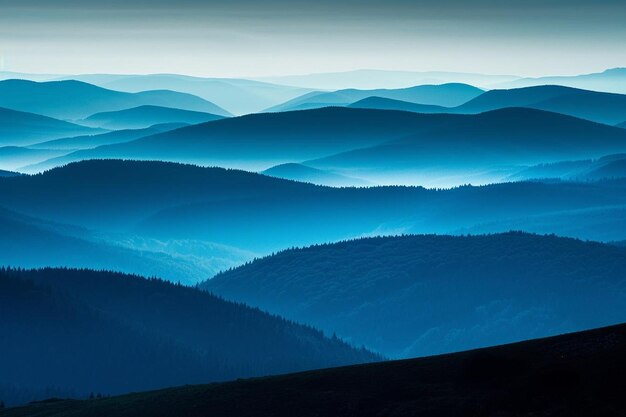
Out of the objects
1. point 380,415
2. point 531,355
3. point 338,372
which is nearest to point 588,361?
point 531,355

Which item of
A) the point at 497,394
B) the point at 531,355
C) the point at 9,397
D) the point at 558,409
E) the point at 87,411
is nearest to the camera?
the point at 558,409

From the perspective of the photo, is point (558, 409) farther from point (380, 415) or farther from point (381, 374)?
point (381, 374)

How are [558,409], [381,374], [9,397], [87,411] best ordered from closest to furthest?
[558,409] → [381,374] → [87,411] → [9,397]

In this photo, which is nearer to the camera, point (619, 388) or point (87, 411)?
point (619, 388)

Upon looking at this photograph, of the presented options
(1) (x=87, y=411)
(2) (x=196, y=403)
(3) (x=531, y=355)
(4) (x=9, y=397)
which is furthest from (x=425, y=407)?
(4) (x=9, y=397)

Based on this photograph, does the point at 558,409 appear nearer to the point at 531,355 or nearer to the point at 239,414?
the point at 531,355

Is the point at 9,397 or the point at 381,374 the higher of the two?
the point at 381,374
